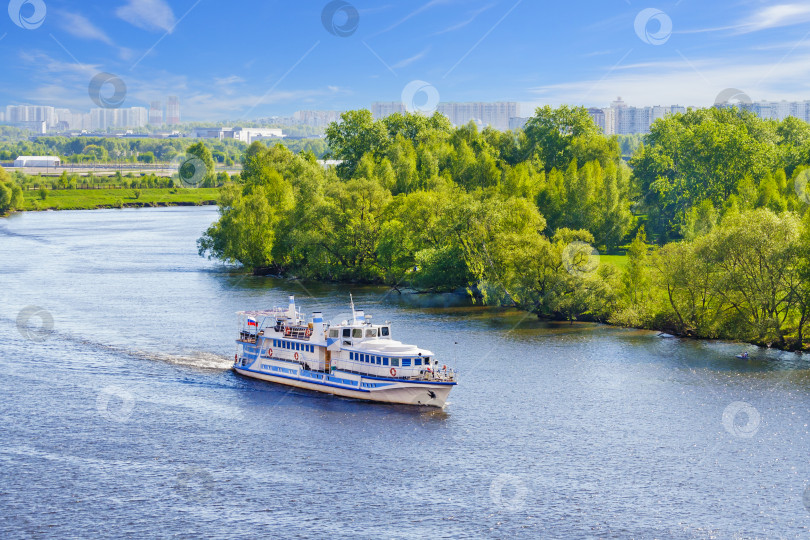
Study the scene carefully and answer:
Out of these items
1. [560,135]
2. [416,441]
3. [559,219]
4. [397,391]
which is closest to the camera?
[416,441]

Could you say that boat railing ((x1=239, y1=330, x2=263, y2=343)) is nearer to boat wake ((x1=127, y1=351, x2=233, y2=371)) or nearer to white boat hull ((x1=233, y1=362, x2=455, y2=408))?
boat wake ((x1=127, y1=351, x2=233, y2=371))

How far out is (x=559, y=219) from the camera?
147500mm

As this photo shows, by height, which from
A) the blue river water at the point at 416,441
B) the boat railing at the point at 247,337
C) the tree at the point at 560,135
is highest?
the tree at the point at 560,135

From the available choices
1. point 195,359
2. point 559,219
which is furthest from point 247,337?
point 559,219

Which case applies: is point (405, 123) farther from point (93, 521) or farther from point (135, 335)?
point (93, 521)

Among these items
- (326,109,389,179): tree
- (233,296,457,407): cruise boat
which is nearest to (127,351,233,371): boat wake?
(233,296,457,407): cruise boat

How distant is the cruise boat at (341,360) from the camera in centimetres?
6481

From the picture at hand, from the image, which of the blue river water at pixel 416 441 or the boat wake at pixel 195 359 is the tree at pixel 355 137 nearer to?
the blue river water at pixel 416 441

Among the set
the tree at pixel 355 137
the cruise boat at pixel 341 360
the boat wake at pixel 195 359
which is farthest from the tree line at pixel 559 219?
the boat wake at pixel 195 359

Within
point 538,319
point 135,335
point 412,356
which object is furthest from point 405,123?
point 412,356

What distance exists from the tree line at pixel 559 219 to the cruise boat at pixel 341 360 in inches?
1344

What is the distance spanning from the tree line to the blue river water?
21.4 ft

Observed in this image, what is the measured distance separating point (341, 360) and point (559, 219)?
86809 mm

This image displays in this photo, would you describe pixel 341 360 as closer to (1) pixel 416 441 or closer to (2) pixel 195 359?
(1) pixel 416 441
